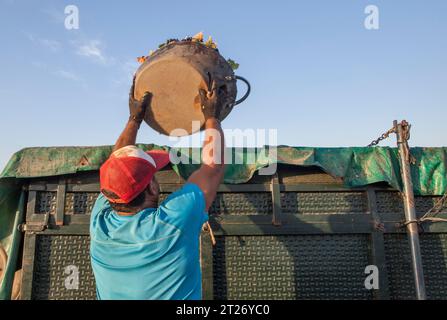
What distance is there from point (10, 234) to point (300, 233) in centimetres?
269

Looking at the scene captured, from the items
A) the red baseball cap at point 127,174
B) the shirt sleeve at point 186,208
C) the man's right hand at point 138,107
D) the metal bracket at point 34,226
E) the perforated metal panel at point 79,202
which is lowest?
the shirt sleeve at point 186,208

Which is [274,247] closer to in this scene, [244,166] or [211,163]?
[244,166]

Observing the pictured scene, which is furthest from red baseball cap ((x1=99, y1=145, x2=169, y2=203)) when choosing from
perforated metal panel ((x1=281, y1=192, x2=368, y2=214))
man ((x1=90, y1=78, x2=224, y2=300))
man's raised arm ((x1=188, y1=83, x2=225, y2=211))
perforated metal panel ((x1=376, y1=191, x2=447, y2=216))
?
perforated metal panel ((x1=376, y1=191, x2=447, y2=216))

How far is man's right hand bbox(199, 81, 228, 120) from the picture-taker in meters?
2.34

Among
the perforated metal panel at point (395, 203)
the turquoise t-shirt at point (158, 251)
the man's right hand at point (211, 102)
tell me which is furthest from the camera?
the perforated metal panel at point (395, 203)

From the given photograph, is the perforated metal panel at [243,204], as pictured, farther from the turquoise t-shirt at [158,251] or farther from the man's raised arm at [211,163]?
the turquoise t-shirt at [158,251]

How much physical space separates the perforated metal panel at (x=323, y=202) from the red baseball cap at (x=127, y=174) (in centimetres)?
193

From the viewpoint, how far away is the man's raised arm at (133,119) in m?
2.45

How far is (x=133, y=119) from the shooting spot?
103 inches

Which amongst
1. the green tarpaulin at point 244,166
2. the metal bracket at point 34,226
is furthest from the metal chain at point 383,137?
the metal bracket at point 34,226

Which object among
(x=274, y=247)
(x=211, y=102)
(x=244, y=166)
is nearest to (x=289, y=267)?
(x=274, y=247)

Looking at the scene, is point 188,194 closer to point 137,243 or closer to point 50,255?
point 137,243

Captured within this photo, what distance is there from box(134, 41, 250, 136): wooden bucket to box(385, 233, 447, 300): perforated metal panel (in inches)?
81.8

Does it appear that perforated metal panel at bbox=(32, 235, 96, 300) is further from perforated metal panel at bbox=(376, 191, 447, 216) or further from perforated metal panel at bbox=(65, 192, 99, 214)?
perforated metal panel at bbox=(376, 191, 447, 216)
